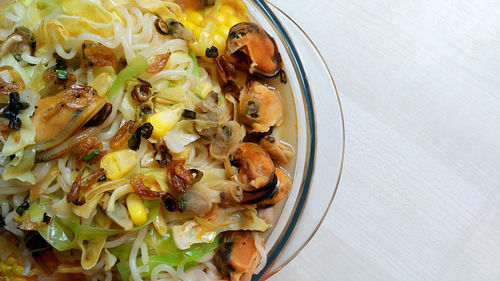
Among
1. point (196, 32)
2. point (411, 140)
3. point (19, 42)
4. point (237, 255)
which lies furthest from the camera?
point (411, 140)

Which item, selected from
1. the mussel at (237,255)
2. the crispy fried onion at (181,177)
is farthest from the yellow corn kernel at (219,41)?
the mussel at (237,255)

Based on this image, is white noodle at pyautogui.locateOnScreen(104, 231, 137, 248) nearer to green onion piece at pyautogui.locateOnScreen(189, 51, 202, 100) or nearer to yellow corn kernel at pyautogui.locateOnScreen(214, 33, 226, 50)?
green onion piece at pyautogui.locateOnScreen(189, 51, 202, 100)

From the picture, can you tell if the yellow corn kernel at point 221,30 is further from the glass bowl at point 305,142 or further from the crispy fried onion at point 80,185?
the crispy fried onion at point 80,185

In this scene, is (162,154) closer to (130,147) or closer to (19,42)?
(130,147)

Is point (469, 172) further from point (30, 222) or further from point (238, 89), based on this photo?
point (30, 222)

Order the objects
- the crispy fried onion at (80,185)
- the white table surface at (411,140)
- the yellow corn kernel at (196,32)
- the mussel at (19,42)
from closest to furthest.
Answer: the crispy fried onion at (80,185), the mussel at (19,42), the yellow corn kernel at (196,32), the white table surface at (411,140)

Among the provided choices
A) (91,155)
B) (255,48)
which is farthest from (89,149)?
(255,48)
